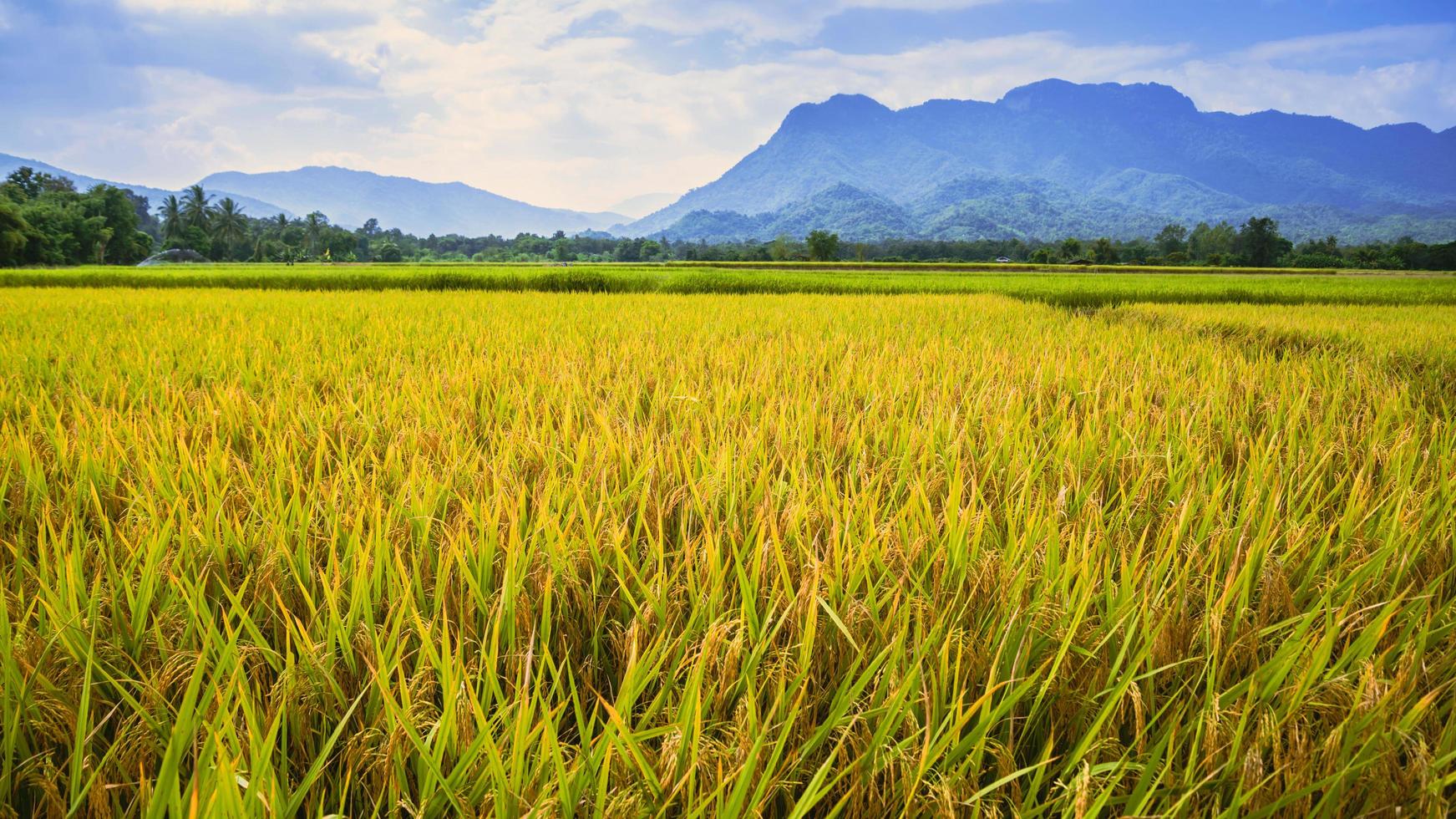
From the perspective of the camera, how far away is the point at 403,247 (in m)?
89.2

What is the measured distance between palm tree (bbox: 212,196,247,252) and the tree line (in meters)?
0.11

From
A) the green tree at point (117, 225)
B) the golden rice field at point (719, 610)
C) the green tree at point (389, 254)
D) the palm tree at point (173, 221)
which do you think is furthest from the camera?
the green tree at point (389, 254)

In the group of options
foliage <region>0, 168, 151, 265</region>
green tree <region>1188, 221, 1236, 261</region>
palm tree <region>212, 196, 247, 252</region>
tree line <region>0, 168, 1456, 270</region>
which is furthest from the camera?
palm tree <region>212, 196, 247, 252</region>

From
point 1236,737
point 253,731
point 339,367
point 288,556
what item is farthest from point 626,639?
point 339,367

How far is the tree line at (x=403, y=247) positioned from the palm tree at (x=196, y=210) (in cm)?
11

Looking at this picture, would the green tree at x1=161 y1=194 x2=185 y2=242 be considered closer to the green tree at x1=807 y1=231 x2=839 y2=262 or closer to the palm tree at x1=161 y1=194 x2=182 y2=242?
the palm tree at x1=161 y1=194 x2=182 y2=242

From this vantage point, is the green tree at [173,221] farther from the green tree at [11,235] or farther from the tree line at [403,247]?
the green tree at [11,235]

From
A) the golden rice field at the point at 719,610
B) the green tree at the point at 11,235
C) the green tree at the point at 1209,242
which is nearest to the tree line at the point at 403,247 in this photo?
the green tree at the point at 11,235

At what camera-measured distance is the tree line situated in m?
47.8

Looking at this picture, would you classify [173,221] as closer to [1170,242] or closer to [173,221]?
[173,221]

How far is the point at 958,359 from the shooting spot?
328 centimetres

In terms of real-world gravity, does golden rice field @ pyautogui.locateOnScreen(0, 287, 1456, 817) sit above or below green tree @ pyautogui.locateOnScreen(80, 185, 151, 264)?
below

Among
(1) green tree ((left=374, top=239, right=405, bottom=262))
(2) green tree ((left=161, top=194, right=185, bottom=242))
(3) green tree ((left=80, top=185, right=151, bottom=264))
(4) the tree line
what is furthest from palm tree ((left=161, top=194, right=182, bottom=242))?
(1) green tree ((left=374, top=239, right=405, bottom=262))

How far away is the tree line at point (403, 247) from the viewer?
4784 cm
